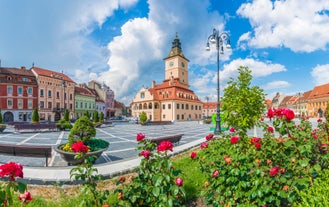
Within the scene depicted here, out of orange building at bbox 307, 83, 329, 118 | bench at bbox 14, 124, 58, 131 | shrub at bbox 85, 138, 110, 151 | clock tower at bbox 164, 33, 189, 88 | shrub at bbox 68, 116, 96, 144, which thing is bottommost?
bench at bbox 14, 124, 58, 131

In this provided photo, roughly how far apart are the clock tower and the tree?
48308 mm

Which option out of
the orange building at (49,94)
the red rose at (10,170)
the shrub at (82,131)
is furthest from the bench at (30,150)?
the orange building at (49,94)

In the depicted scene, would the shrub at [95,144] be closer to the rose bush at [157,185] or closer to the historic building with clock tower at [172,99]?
the rose bush at [157,185]

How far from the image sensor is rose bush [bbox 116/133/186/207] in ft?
7.81

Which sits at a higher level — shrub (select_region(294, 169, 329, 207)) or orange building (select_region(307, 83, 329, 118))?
orange building (select_region(307, 83, 329, 118))

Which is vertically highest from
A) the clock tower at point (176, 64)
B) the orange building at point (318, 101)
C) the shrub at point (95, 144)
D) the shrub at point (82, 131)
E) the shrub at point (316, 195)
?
the clock tower at point (176, 64)

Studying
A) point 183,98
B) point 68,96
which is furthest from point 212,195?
point 68,96

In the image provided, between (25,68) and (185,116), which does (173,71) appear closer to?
(185,116)

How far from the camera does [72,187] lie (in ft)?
15.9

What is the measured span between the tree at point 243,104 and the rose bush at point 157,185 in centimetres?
442

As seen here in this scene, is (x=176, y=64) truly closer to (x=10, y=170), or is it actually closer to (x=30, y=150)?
(x=30, y=150)

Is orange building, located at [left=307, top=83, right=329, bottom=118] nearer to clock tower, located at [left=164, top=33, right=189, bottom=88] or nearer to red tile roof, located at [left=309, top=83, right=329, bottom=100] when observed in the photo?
red tile roof, located at [left=309, top=83, right=329, bottom=100]

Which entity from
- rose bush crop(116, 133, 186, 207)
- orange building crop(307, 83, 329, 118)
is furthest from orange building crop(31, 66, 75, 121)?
orange building crop(307, 83, 329, 118)

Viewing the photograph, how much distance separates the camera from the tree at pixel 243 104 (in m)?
6.47
